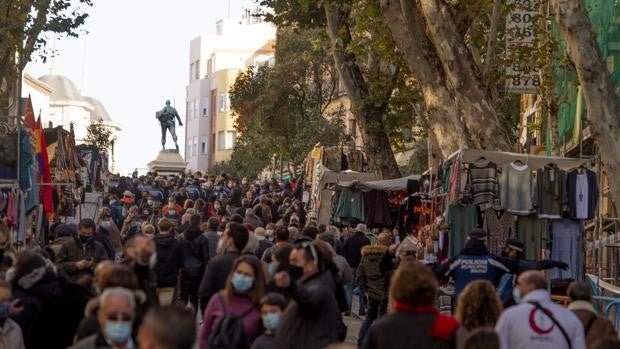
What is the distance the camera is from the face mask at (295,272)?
1216 centimetres

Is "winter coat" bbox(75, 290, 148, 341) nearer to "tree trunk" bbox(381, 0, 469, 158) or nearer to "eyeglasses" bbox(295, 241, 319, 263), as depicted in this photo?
"eyeglasses" bbox(295, 241, 319, 263)

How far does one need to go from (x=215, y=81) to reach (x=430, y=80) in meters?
89.5

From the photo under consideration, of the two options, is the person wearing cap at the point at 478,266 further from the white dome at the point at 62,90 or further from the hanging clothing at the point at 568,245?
the white dome at the point at 62,90

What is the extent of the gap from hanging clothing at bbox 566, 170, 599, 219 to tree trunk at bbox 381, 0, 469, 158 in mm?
6207

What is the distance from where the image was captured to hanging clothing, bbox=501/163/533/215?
790 inches

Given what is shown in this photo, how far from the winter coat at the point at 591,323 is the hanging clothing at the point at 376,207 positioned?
18049 mm

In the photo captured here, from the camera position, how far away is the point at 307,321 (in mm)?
10898

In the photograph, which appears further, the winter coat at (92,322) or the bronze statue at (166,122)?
the bronze statue at (166,122)

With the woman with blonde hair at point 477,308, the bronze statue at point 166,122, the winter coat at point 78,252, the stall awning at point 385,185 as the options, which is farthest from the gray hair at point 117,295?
the bronze statue at point 166,122

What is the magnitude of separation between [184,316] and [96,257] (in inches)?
413

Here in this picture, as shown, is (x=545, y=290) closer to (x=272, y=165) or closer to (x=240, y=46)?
(x=272, y=165)

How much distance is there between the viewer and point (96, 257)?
17375 mm

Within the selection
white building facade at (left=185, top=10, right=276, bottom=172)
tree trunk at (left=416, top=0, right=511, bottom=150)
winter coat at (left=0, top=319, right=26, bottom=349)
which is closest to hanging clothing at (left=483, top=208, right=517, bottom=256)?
tree trunk at (left=416, top=0, right=511, bottom=150)

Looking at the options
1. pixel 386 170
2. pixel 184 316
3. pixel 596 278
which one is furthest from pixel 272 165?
pixel 184 316
